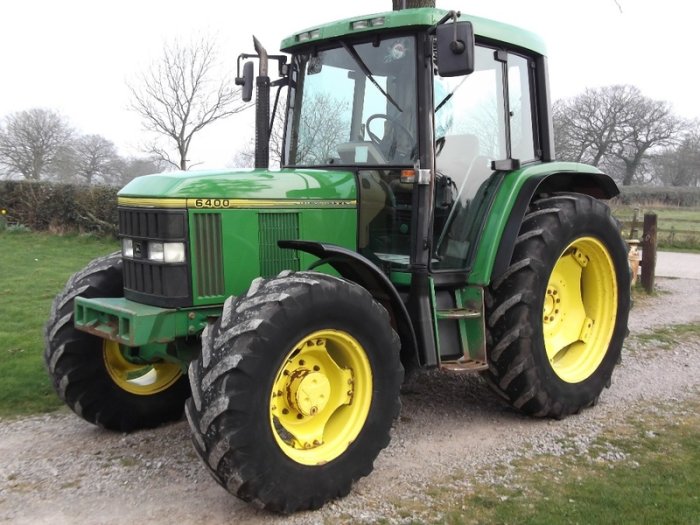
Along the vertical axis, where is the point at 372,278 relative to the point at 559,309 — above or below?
above

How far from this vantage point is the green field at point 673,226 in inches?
679

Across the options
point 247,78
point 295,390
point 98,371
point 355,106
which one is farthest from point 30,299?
point 295,390

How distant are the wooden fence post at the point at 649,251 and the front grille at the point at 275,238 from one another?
7.95m

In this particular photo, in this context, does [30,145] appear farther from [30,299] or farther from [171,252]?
[171,252]

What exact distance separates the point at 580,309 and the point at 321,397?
2.61 metres

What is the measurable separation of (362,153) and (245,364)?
1.77 m

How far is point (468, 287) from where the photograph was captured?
4.39 m

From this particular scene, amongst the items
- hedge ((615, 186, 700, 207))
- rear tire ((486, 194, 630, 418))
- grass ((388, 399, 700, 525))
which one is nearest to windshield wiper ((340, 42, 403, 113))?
rear tire ((486, 194, 630, 418))

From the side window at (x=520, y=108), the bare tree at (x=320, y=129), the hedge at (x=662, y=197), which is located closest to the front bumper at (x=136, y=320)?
the bare tree at (x=320, y=129)

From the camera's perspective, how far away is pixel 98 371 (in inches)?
169

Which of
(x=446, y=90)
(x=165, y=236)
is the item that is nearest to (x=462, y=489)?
(x=165, y=236)

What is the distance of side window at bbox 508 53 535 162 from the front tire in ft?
6.18

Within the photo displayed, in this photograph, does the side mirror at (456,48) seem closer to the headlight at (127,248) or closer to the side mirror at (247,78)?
the side mirror at (247,78)

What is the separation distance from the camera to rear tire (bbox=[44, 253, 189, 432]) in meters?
4.18
